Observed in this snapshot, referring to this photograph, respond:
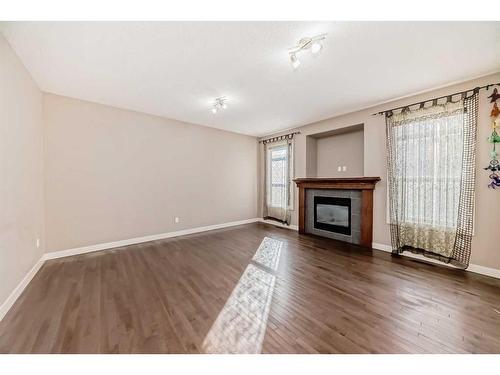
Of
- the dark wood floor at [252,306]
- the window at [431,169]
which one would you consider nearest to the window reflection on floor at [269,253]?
the dark wood floor at [252,306]

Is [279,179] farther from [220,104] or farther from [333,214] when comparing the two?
[220,104]

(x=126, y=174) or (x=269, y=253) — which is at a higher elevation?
(x=126, y=174)

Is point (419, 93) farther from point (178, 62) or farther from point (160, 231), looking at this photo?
point (160, 231)

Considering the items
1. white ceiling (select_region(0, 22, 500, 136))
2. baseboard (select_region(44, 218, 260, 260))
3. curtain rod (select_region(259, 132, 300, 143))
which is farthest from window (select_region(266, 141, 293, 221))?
white ceiling (select_region(0, 22, 500, 136))

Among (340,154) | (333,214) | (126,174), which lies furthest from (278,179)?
(126,174)

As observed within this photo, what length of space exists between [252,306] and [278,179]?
13.4 feet

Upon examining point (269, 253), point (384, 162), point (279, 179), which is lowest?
point (269, 253)

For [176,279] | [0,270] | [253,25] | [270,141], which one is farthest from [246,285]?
[270,141]

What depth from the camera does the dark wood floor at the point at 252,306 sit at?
1.49 metres

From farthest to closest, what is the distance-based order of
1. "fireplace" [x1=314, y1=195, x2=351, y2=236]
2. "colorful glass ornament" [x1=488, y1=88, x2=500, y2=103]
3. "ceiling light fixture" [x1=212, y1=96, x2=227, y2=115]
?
"fireplace" [x1=314, y1=195, x2=351, y2=236] → "ceiling light fixture" [x1=212, y1=96, x2=227, y2=115] → "colorful glass ornament" [x1=488, y1=88, x2=500, y2=103]

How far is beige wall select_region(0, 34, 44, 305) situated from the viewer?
190 centimetres

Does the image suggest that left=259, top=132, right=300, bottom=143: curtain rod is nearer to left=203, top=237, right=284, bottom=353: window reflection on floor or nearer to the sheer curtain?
the sheer curtain

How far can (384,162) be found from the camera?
362 centimetres

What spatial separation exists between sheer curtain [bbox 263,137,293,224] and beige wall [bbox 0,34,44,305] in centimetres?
469
